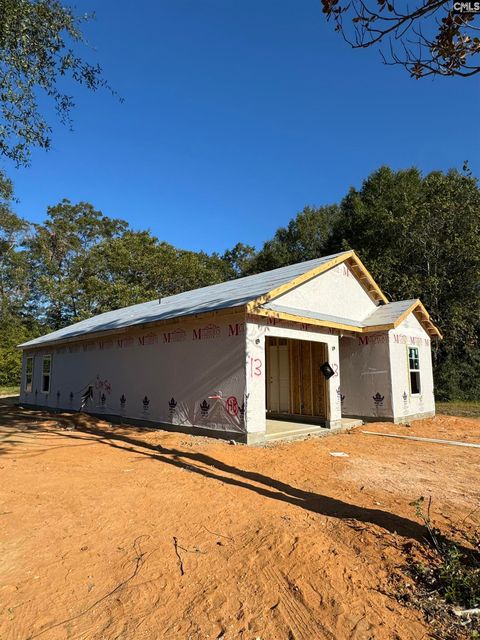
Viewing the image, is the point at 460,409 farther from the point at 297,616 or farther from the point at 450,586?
the point at 297,616

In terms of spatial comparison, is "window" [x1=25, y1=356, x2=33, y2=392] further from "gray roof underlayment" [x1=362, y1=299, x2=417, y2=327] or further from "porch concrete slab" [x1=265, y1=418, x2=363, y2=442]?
"gray roof underlayment" [x1=362, y1=299, x2=417, y2=327]

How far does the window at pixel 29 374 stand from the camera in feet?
63.6

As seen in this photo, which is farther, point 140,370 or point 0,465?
point 140,370

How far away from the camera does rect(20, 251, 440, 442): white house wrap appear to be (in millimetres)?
9461

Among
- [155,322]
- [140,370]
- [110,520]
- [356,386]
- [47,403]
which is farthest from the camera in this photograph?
[47,403]

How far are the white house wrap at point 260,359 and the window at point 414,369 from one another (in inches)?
1.8

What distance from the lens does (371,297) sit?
1463 cm

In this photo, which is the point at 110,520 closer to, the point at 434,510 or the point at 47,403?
the point at 434,510

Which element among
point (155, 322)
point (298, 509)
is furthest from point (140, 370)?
point (298, 509)

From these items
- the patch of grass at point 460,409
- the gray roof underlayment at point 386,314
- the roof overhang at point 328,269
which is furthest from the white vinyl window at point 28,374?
the patch of grass at point 460,409

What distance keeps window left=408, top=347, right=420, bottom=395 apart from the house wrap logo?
39.4ft

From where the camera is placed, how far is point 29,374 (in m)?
19.6

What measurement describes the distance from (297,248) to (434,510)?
3059 centimetres

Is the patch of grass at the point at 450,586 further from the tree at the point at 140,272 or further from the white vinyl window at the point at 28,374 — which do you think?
the tree at the point at 140,272
